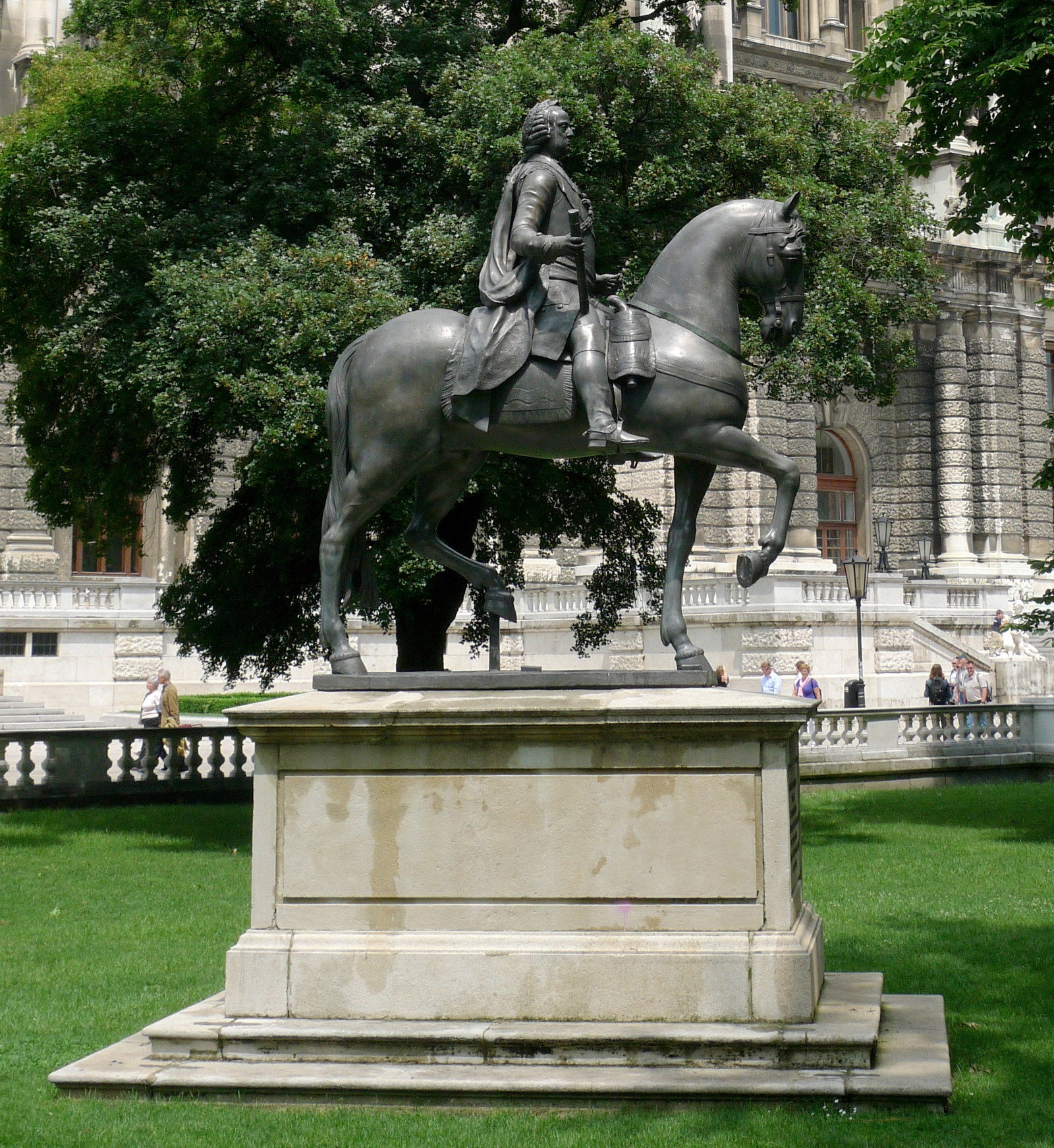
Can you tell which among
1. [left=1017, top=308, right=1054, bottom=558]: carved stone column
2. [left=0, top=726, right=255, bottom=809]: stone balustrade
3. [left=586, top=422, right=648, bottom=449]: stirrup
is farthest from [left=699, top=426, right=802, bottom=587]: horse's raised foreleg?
[left=1017, top=308, right=1054, bottom=558]: carved stone column

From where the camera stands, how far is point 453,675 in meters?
Result: 8.00

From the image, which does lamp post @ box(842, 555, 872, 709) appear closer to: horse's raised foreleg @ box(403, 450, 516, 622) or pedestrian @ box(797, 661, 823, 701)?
pedestrian @ box(797, 661, 823, 701)

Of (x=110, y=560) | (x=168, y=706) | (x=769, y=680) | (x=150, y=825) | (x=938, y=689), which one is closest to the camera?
(x=150, y=825)

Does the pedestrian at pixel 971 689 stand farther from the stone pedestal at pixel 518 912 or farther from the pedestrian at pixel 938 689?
the stone pedestal at pixel 518 912

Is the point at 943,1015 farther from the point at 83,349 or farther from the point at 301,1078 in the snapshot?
the point at 83,349

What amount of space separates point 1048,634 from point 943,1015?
3146cm

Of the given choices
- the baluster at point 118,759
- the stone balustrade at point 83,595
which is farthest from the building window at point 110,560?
the baluster at point 118,759

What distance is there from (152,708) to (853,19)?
35364 mm

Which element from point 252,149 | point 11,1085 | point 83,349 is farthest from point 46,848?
point 11,1085

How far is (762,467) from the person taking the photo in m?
8.00

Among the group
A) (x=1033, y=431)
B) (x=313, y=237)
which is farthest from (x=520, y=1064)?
(x=1033, y=431)

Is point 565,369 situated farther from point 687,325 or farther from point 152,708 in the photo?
point 152,708

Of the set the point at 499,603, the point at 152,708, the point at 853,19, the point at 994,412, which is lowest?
the point at 152,708

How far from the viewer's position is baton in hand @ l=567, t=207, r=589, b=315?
8273 mm
